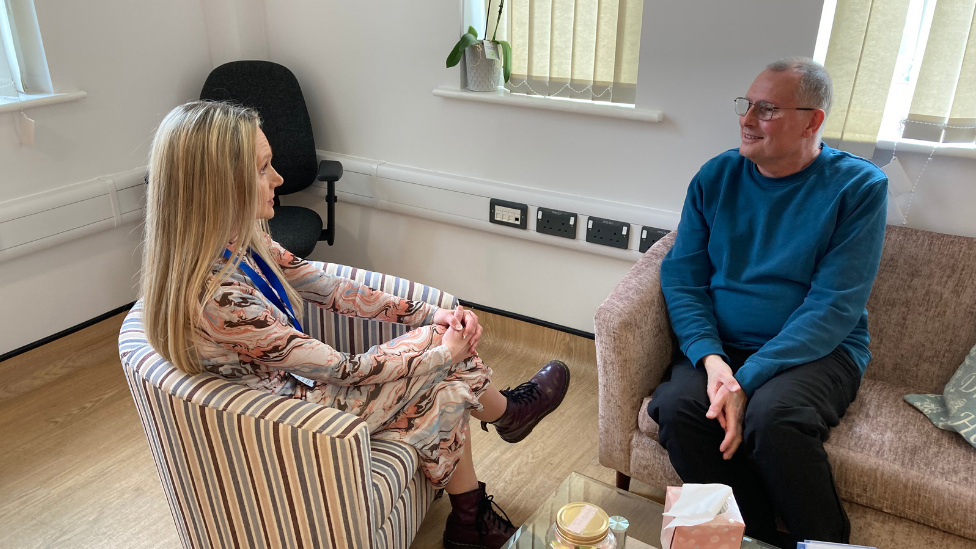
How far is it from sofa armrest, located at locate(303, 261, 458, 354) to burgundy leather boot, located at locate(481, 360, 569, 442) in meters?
0.30

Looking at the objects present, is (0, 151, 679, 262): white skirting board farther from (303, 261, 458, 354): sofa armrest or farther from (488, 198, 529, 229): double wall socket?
(303, 261, 458, 354): sofa armrest

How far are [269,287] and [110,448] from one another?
3.51ft

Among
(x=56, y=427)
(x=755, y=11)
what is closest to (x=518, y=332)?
(x=755, y=11)

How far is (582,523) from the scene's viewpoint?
4.25 feet

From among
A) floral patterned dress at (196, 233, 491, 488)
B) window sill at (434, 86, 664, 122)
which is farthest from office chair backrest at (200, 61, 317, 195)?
floral patterned dress at (196, 233, 491, 488)

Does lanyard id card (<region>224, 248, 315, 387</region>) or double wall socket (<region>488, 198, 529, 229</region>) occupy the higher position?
lanyard id card (<region>224, 248, 315, 387</region>)

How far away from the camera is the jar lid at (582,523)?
1.27 metres

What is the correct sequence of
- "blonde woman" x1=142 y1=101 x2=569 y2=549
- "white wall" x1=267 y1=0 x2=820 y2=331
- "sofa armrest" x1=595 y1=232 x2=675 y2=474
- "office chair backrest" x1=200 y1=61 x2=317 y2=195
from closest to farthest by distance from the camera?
"blonde woman" x1=142 y1=101 x2=569 y2=549
"sofa armrest" x1=595 y1=232 x2=675 y2=474
"white wall" x1=267 y1=0 x2=820 y2=331
"office chair backrest" x1=200 y1=61 x2=317 y2=195

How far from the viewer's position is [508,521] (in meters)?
1.81

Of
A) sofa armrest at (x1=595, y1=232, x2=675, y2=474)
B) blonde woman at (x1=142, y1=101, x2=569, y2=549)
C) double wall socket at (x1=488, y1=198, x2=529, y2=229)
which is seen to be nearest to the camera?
blonde woman at (x1=142, y1=101, x2=569, y2=549)

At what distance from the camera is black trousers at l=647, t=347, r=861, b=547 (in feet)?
5.07

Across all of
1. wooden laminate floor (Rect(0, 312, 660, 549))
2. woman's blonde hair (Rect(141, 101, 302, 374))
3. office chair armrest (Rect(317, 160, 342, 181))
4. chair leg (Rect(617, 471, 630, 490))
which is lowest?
wooden laminate floor (Rect(0, 312, 660, 549))

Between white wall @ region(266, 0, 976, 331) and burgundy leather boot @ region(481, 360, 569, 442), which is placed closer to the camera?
burgundy leather boot @ region(481, 360, 569, 442)

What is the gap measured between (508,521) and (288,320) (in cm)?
74
